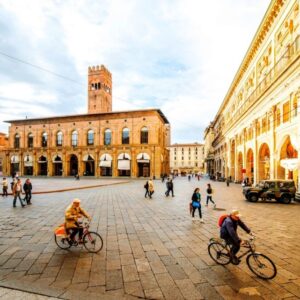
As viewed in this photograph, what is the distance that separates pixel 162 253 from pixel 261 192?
13.4m

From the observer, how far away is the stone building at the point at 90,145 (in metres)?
50.1

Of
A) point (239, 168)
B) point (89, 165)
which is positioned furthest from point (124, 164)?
point (239, 168)

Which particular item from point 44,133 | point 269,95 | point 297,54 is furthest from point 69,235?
point 44,133

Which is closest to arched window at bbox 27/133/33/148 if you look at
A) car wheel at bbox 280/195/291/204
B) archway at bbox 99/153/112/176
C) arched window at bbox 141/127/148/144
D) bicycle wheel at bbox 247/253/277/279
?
archway at bbox 99/153/112/176

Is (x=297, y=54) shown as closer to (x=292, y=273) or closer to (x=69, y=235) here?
(x=292, y=273)

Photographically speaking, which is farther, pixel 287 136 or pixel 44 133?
pixel 44 133

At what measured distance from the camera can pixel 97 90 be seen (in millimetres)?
72438

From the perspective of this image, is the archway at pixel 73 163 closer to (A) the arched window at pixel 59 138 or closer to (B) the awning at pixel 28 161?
(A) the arched window at pixel 59 138

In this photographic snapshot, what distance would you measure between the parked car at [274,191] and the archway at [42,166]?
5150 cm

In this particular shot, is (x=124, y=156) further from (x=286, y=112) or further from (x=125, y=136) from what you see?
(x=286, y=112)

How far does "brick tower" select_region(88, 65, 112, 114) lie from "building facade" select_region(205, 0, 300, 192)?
47424mm

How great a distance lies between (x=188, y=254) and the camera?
20.4ft

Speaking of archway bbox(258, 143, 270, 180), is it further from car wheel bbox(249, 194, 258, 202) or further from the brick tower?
the brick tower

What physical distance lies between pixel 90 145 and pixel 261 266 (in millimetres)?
51759
